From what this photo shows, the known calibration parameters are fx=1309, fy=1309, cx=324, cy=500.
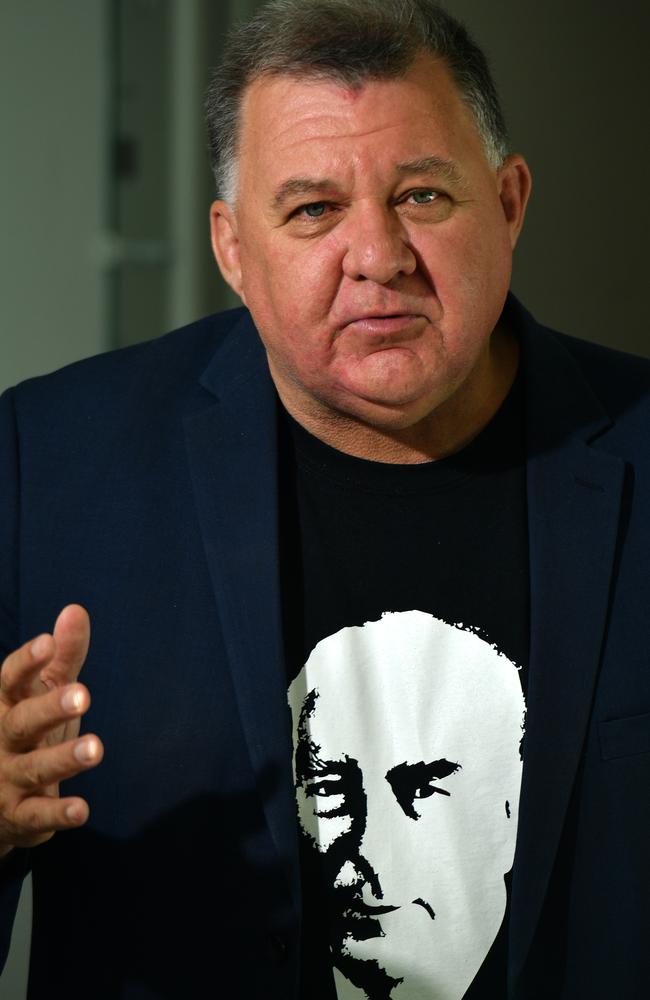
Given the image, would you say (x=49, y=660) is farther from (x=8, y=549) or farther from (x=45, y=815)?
(x=8, y=549)

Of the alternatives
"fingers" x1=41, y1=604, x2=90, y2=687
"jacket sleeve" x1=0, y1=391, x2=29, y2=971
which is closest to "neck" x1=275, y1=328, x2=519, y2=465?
"jacket sleeve" x1=0, y1=391, x2=29, y2=971

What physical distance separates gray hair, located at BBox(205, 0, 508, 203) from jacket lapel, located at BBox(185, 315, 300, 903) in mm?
248

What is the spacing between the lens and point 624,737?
4.98 ft

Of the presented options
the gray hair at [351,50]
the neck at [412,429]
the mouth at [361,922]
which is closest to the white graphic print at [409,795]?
the mouth at [361,922]

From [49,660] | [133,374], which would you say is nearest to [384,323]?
[133,374]

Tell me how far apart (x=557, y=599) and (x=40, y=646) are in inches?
25.4

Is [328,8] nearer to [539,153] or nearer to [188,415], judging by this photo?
[188,415]

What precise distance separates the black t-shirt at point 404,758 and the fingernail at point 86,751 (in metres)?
0.40

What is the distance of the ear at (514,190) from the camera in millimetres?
1603

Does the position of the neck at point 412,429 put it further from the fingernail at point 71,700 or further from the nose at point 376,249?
the fingernail at point 71,700

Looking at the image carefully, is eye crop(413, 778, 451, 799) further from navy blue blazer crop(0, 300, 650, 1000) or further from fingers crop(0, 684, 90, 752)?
fingers crop(0, 684, 90, 752)

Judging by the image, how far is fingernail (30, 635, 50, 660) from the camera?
1166mm

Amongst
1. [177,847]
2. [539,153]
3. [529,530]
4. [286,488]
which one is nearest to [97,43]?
[539,153]

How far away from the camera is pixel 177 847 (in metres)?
1.51
